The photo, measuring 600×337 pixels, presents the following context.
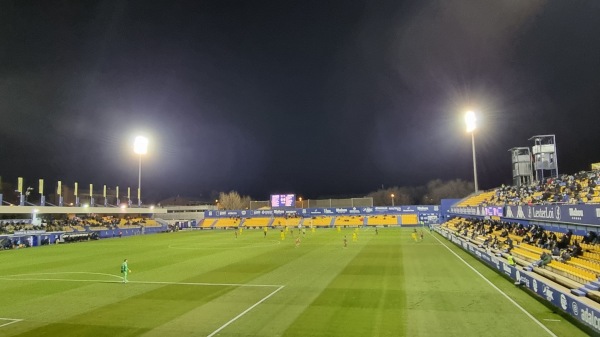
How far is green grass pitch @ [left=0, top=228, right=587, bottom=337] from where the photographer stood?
14.8m

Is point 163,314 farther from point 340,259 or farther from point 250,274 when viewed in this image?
point 340,259

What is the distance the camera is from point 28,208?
214ft

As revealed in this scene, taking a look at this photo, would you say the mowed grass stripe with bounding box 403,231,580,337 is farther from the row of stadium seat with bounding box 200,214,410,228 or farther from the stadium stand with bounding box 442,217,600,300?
the row of stadium seat with bounding box 200,214,410,228

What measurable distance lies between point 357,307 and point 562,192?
27.3 m

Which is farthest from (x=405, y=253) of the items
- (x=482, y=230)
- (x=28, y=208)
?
(x=28, y=208)

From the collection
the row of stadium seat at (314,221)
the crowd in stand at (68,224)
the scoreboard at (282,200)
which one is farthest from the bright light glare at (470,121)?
the crowd in stand at (68,224)

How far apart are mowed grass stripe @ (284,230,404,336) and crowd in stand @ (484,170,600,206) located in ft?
47.2

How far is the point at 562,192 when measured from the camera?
34.8 metres

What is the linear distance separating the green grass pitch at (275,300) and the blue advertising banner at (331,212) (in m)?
61.4

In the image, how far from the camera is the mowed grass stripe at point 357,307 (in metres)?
14.4

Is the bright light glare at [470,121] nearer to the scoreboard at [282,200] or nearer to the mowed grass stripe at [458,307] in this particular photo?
the mowed grass stripe at [458,307]

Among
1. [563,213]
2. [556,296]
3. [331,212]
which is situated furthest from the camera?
[331,212]

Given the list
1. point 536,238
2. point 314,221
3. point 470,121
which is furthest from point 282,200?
point 536,238

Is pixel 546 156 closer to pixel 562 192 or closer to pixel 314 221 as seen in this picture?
pixel 562 192
